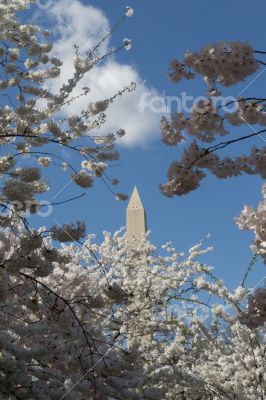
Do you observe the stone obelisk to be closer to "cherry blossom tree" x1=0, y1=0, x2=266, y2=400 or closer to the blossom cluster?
"cherry blossom tree" x1=0, y1=0, x2=266, y2=400

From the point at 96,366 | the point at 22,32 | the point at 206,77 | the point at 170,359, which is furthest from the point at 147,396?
the point at 22,32

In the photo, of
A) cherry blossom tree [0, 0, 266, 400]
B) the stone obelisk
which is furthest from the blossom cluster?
the stone obelisk

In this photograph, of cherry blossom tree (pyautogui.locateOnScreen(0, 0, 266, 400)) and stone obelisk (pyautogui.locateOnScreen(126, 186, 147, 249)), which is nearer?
cherry blossom tree (pyautogui.locateOnScreen(0, 0, 266, 400))

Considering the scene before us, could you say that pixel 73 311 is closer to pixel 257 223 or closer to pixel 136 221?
pixel 257 223

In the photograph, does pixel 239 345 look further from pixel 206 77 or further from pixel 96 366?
pixel 206 77

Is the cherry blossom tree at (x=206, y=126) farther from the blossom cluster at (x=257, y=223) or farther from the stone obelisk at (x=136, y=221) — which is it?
the stone obelisk at (x=136, y=221)

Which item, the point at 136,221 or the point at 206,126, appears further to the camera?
the point at 136,221

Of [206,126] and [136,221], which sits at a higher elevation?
[136,221]

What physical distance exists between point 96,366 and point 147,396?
0.98 meters

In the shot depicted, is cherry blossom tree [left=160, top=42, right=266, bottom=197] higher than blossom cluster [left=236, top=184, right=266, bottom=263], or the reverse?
cherry blossom tree [left=160, top=42, right=266, bottom=197]

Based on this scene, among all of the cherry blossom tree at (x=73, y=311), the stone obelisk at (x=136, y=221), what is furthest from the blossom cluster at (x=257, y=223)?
the stone obelisk at (x=136, y=221)

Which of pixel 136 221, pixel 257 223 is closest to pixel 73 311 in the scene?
pixel 257 223

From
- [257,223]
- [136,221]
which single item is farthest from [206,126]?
[136,221]

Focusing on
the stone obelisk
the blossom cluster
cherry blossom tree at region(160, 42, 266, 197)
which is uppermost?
the stone obelisk
